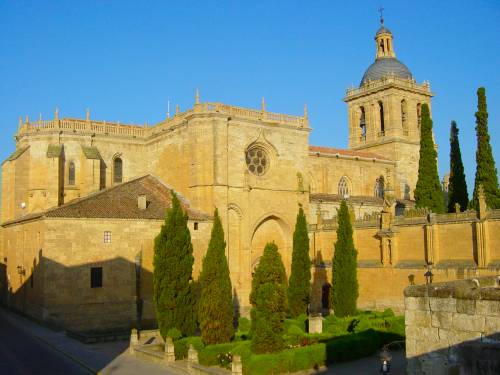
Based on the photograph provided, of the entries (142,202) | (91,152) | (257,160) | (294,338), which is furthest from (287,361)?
(91,152)

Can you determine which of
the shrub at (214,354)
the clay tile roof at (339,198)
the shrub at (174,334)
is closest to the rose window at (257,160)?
the clay tile roof at (339,198)

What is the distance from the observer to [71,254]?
27.9 meters

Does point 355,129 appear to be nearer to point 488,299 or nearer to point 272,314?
point 272,314

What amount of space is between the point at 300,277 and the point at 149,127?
17.6 m

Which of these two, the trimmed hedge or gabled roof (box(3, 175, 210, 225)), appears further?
gabled roof (box(3, 175, 210, 225))

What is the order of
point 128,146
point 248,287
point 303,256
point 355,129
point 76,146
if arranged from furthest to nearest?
1. point 355,129
2. point 128,146
3. point 76,146
4. point 248,287
5. point 303,256

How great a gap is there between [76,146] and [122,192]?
7.21 m

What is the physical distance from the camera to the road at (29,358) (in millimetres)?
19328

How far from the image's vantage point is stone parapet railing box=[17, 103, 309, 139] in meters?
34.5

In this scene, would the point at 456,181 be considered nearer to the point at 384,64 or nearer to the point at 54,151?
the point at 384,64

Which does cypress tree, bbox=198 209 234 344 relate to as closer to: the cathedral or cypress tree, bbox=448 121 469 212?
the cathedral

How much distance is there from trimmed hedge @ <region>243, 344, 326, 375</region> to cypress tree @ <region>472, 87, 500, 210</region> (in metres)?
16.7

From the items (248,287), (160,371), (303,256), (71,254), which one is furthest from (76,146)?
(160,371)

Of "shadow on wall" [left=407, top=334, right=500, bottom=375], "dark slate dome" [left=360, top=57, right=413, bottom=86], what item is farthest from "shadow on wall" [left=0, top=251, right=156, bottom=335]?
"dark slate dome" [left=360, top=57, right=413, bottom=86]
